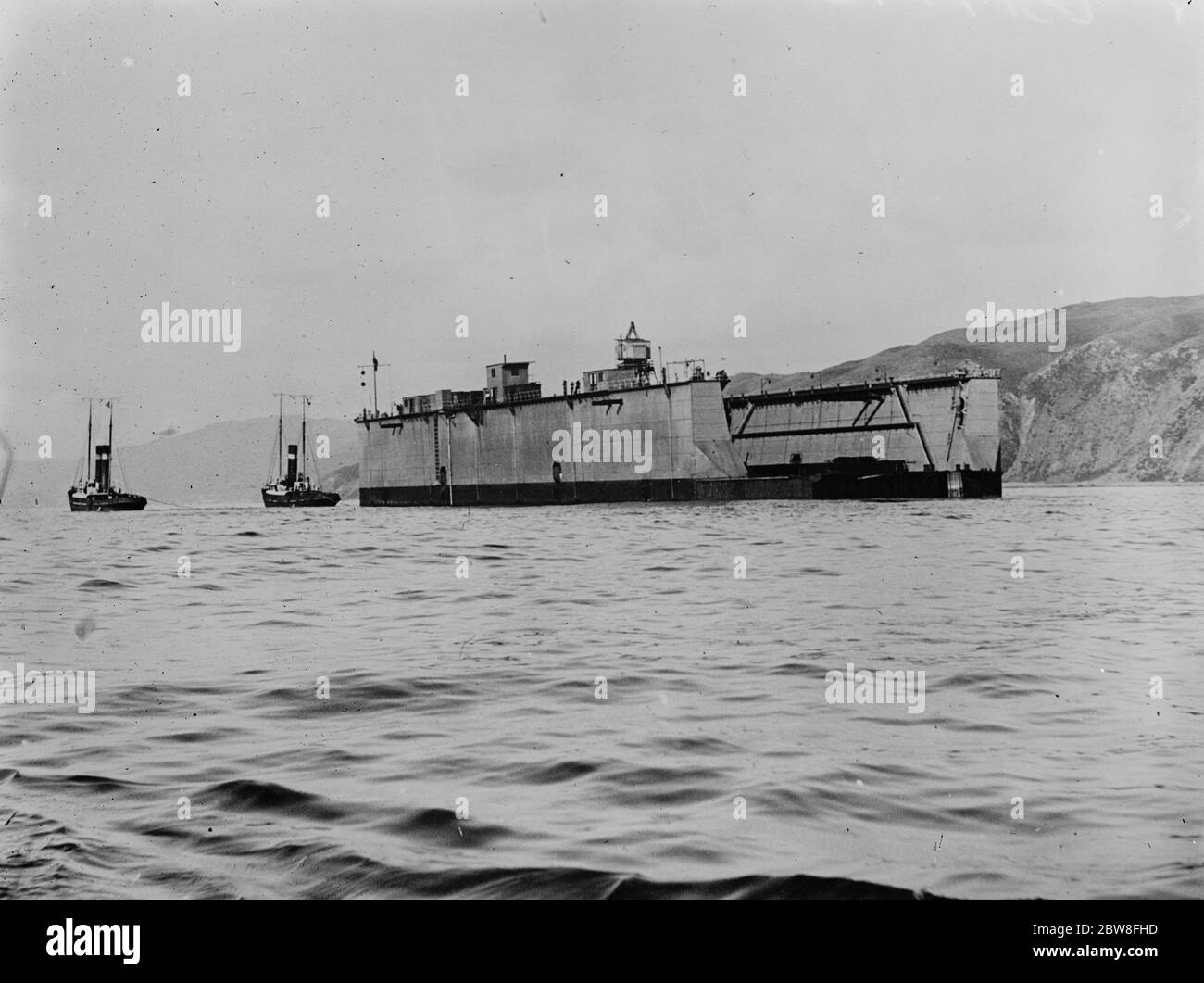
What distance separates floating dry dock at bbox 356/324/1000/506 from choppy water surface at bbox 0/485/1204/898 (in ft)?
154

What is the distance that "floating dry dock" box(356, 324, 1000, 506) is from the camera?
6369 centimetres

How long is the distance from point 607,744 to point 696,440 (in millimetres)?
57212

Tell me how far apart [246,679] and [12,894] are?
189 inches

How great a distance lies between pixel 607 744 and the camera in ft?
23.9

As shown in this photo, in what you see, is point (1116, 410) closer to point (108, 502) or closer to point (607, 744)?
point (108, 502)

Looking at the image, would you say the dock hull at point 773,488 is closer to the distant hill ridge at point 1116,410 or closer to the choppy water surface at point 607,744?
the choppy water surface at point 607,744

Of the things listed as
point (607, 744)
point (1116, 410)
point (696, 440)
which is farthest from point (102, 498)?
point (1116, 410)

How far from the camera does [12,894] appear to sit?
Answer: 497 centimetres

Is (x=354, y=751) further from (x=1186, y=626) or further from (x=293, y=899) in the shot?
(x=1186, y=626)

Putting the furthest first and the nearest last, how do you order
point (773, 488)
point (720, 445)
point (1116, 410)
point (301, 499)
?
point (1116, 410) < point (301, 499) < point (720, 445) < point (773, 488)

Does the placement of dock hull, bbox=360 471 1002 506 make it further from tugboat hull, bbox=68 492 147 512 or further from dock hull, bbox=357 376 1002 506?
tugboat hull, bbox=68 492 147 512

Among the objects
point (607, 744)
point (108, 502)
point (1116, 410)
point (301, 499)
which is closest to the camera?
point (607, 744)

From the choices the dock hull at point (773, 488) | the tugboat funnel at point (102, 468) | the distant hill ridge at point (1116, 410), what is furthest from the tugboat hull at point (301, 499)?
the distant hill ridge at point (1116, 410)

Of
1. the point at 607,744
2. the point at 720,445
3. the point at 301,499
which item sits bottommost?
the point at 607,744
